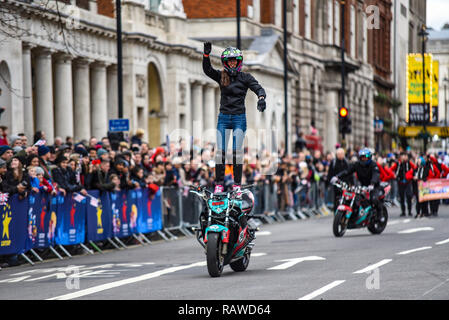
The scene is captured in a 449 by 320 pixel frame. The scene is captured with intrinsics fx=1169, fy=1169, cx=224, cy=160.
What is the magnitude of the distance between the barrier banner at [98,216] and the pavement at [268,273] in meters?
0.47

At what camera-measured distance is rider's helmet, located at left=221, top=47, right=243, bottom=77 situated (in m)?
14.2

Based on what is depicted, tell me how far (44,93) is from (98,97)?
5.66 m

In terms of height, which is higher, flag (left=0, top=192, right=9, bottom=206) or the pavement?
flag (left=0, top=192, right=9, bottom=206)

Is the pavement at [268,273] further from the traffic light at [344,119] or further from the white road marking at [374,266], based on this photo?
the traffic light at [344,119]

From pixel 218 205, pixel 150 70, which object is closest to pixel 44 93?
pixel 150 70

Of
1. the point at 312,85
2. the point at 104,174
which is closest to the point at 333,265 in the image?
the point at 104,174

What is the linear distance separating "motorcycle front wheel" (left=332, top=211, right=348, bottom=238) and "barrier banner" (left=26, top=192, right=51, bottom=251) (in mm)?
6216

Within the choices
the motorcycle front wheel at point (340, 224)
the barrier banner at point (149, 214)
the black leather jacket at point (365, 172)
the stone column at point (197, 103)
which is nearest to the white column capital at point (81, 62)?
the stone column at point (197, 103)

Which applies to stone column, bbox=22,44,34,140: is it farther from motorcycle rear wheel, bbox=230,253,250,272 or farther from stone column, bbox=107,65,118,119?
motorcycle rear wheel, bbox=230,253,250,272

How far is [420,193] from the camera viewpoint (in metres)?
32.5

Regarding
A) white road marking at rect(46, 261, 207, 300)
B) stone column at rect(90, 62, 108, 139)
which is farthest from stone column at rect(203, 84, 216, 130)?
white road marking at rect(46, 261, 207, 300)

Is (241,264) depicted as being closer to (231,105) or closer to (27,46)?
(231,105)
